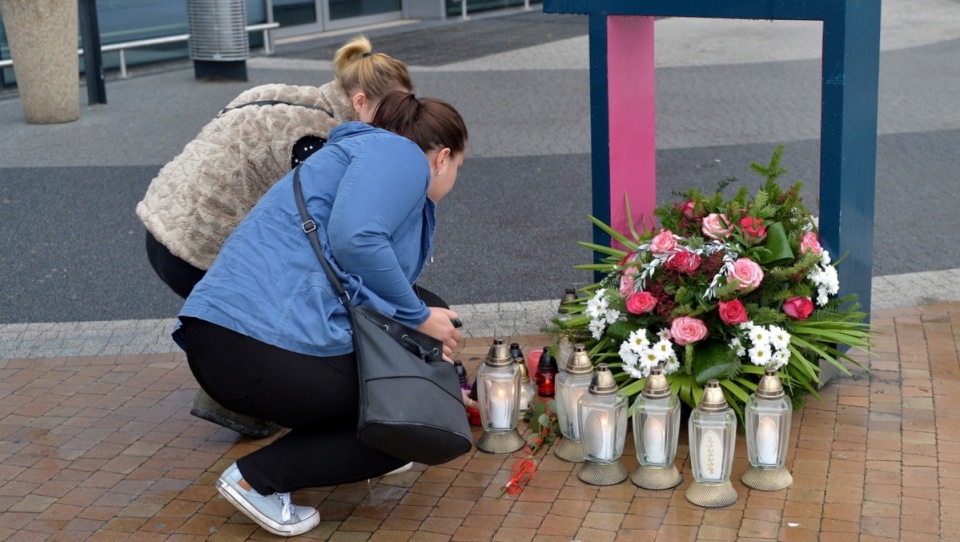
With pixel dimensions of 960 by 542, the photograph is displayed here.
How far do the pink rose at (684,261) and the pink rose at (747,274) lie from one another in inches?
5.6

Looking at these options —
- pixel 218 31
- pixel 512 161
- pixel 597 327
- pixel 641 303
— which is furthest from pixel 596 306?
pixel 218 31

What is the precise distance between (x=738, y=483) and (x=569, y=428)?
587 mm

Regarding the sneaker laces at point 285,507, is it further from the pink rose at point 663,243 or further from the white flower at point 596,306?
the pink rose at point 663,243

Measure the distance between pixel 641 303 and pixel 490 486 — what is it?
81cm

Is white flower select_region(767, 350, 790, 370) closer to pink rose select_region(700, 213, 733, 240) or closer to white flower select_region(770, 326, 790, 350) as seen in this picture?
white flower select_region(770, 326, 790, 350)

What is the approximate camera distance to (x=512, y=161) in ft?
27.4

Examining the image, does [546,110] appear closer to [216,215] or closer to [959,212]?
[959,212]

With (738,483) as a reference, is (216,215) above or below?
above

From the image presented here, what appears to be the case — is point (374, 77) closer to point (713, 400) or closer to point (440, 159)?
point (440, 159)

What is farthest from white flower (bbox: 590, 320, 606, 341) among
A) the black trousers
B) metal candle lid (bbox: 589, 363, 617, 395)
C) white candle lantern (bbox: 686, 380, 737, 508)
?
the black trousers

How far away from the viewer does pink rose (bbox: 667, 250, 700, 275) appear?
389 centimetres

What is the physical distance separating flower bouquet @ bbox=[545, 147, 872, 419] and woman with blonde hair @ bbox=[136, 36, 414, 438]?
1088 millimetres

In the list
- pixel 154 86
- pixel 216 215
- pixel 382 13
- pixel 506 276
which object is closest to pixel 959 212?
pixel 506 276

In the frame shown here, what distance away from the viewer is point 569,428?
151 inches
